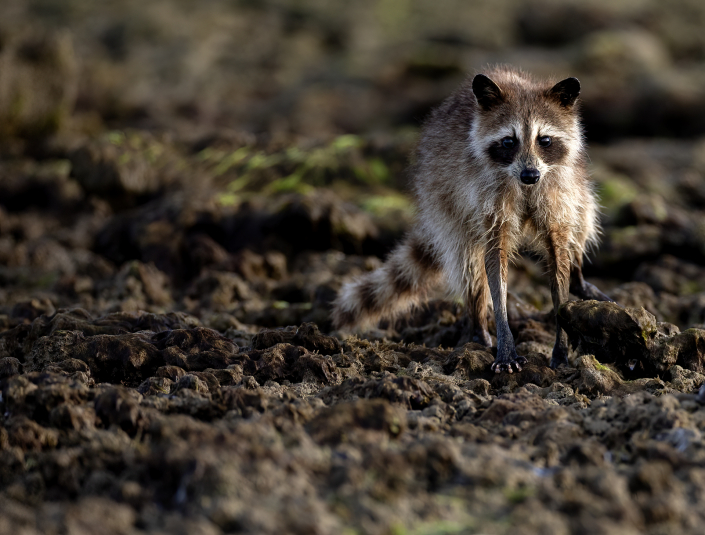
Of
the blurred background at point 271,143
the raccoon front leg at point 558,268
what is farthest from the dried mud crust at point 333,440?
the blurred background at point 271,143

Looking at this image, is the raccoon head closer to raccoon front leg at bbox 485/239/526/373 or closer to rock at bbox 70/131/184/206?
raccoon front leg at bbox 485/239/526/373

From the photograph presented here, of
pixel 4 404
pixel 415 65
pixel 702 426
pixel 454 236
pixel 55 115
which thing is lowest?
pixel 4 404

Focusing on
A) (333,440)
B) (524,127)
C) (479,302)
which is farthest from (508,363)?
(333,440)

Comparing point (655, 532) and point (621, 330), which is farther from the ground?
point (621, 330)

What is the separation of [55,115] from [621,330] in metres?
13.6

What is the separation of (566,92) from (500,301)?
184 cm

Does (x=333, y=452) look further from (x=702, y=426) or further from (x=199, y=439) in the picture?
(x=702, y=426)

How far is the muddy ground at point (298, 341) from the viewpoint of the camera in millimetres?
3262

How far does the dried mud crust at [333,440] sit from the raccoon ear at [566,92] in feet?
5.72

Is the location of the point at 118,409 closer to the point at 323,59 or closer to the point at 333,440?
the point at 333,440

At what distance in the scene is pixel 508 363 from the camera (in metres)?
5.52

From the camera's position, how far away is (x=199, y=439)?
3643 millimetres

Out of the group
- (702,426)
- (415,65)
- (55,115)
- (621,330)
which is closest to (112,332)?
(621,330)

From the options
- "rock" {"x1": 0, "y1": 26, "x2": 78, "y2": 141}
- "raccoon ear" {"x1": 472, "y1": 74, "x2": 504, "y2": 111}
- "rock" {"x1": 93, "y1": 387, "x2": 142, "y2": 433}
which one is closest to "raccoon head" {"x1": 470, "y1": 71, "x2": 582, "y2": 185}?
"raccoon ear" {"x1": 472, "y1": 74, "x2": 504, "y2": 111}
